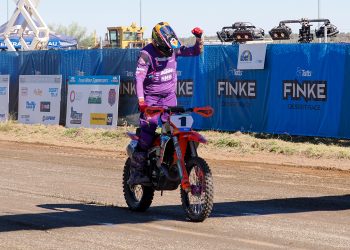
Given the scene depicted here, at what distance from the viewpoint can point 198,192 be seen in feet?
31.3

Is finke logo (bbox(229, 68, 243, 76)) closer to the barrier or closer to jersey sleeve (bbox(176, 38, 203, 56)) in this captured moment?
the barrier

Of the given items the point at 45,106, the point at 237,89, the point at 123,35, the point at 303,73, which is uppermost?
the point at 123,35

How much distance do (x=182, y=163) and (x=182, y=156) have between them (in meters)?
0.08

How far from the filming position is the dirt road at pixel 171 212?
28.5 feet

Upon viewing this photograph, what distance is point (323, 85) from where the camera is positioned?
67.8 ft

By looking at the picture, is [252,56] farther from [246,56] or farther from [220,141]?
[220,141]

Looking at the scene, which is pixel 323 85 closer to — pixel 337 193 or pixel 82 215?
pixel 337 193

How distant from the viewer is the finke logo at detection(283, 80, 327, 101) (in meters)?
20.7

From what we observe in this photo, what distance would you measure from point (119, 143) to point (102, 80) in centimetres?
377

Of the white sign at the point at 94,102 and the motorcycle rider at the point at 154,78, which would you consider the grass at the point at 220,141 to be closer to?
the white sign at the point at 94,102

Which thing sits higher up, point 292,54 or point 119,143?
point 292,54

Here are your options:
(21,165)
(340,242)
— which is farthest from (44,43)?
(340,242)

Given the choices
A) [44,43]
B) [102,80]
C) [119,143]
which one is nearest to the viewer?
[119,143]

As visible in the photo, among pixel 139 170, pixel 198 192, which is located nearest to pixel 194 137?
pixel 198 192
